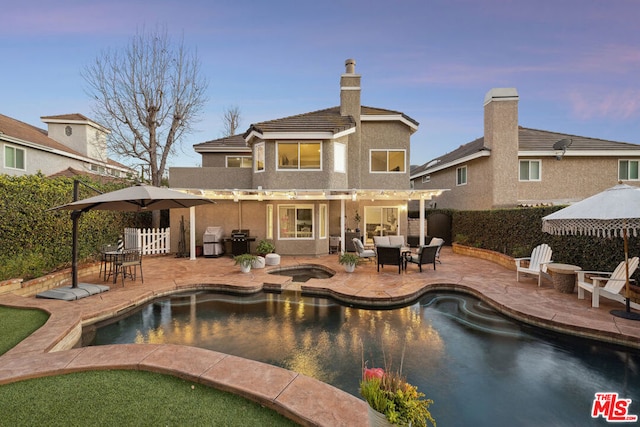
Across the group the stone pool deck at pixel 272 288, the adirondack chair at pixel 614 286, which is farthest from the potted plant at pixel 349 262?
the adirondack chair at pixel 614 286

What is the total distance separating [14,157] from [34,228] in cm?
1390

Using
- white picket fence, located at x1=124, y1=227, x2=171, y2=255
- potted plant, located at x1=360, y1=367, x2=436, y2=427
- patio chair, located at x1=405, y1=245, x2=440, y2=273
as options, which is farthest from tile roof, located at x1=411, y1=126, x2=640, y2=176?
white picket fence, located at x1=124, y1=227, x2=171, y2=255

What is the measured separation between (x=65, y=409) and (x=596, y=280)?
9919 millimetres

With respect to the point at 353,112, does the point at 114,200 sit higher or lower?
lower

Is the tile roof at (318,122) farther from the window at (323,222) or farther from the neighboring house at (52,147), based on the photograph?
the neighboring house at (52,147)

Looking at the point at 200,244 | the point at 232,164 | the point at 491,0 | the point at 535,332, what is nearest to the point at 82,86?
the point at 232,164

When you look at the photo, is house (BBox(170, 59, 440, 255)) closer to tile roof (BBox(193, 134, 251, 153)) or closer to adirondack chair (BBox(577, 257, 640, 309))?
tile roof (BBox(193, 134, 251, 153))

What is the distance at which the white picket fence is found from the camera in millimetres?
13500

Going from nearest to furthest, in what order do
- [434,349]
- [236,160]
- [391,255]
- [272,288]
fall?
[434,349] < [272,288] < [391,255] < [236,160]

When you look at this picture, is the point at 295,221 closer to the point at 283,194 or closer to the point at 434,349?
the point at 283,194

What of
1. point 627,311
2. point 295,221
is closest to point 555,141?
point 627,311

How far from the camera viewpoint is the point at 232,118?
105ft

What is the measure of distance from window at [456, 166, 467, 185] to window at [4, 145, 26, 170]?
93.1 ft

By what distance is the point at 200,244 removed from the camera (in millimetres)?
14641
